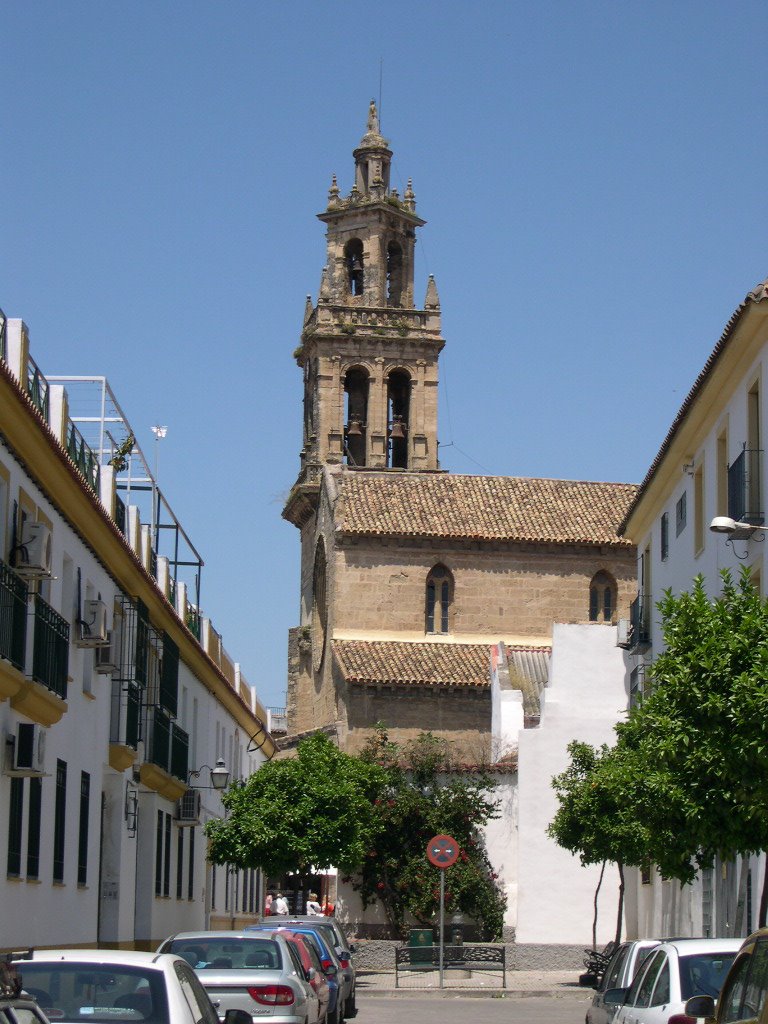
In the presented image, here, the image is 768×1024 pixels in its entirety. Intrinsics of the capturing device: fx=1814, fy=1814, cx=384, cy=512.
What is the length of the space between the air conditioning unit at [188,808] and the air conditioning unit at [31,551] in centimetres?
1546

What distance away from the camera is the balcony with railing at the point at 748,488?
22391mm

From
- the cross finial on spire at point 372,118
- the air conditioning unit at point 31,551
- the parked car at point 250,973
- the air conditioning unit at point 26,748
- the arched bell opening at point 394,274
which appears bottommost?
the parked car at point 250,973

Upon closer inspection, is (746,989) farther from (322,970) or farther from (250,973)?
(322,970)

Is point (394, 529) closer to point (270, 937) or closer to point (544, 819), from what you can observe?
point (544, 819)

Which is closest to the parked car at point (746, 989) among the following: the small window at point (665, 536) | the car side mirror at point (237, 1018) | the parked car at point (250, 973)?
the car side mirror at point (237, 1018)

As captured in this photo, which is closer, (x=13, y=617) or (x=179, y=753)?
(x=13, y=617)

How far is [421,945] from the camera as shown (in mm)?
34625

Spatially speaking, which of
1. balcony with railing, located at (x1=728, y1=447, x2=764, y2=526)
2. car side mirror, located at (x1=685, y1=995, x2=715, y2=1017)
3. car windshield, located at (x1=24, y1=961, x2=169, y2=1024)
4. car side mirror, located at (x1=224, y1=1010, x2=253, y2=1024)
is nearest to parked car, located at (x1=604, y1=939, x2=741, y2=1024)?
car side mirror, located at (x1=685, y1=995, x2=715, y2=1017)

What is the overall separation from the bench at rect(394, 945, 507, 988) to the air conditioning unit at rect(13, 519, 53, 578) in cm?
1671

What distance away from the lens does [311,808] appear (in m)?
35.4

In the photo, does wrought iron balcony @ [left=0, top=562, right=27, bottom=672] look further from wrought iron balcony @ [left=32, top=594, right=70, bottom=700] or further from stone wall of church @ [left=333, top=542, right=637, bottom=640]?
stone wall of church @ [left=333, top=542, right=637, bottom=640]

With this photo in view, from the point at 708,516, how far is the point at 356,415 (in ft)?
129

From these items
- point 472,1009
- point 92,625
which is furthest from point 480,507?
point 92,625

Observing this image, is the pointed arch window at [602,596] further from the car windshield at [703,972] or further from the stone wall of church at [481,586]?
the car windshield at [703,972]
